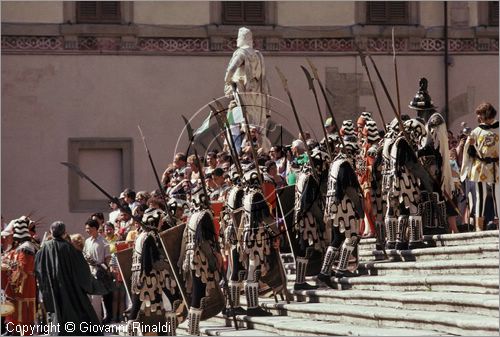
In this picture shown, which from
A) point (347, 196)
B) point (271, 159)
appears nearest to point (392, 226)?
point (347, 196)

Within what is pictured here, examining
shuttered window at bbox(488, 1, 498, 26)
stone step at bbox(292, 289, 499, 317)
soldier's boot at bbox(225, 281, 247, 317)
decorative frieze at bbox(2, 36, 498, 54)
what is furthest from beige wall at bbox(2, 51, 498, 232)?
stone step at bbox(292, 289, 499, 317)

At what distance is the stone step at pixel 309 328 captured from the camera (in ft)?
56.0

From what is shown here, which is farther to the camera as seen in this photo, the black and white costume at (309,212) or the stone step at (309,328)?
the black and white costume at (309,212)

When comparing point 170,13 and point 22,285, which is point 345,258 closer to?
point 22,285

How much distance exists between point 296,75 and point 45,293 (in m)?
16.3

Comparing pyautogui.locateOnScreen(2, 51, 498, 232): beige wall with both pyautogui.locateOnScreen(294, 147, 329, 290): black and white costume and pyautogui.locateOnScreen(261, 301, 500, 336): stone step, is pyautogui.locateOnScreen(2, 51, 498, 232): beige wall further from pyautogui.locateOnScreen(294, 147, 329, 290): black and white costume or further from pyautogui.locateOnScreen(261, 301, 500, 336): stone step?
pyautogui.locateOnScreen(261, 301, 500, 336): stone step

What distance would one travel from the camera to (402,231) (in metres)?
21.6

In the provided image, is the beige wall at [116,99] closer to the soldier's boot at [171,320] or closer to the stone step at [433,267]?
the soldier's boot at [171,320]

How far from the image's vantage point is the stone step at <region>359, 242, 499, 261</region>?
1922 centimetres

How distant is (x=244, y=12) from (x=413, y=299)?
1927 cm

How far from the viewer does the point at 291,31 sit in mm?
36594

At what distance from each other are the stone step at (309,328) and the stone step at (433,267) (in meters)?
1.12

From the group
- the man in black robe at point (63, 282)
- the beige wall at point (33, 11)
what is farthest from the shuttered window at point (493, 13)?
the man in black robe at point (63, 282)

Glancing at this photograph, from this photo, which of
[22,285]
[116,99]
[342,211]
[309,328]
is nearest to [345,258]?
[342,211]
